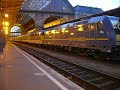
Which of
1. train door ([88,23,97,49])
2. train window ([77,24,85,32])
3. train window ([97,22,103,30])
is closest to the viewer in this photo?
train window ([97,22,103,30])

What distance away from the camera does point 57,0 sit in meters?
72.3

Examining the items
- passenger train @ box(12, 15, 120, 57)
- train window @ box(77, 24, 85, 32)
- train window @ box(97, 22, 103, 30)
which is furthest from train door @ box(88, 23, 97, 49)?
train window @ box(77, 24, 85, 32)

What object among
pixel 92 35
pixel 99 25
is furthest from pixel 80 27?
pixel 99 25

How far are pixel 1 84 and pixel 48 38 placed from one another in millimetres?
32530

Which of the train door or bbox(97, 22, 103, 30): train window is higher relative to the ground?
bbox(97, 22, 103, 30): train window

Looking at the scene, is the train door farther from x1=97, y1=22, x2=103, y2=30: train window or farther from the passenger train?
x1=97, y1=22, x2=103, y2=30: train window

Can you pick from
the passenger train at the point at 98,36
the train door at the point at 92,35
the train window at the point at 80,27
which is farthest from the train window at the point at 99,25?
the train window at the point at 80,27

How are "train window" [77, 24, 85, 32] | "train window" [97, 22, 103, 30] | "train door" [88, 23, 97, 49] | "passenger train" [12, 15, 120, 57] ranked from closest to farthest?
"passenger train" [12, 15, 120, 57], "train window" [97, 22, 103, 30], "train door" [88, 23, 97, 49], "train window" [77, 24, 85, 32]

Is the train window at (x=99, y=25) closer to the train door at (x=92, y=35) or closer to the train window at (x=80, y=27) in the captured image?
the train door at (x=92, y=35)

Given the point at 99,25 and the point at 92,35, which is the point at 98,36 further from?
the point at 92,35

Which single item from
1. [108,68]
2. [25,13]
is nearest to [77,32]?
[108,68]

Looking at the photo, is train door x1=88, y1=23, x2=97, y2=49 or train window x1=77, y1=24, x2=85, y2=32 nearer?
train door x1=88, y1=23, x2=97, y2=49

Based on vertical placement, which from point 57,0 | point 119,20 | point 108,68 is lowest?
point 108,68

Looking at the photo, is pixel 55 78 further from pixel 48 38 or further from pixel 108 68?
pixel 48 38
